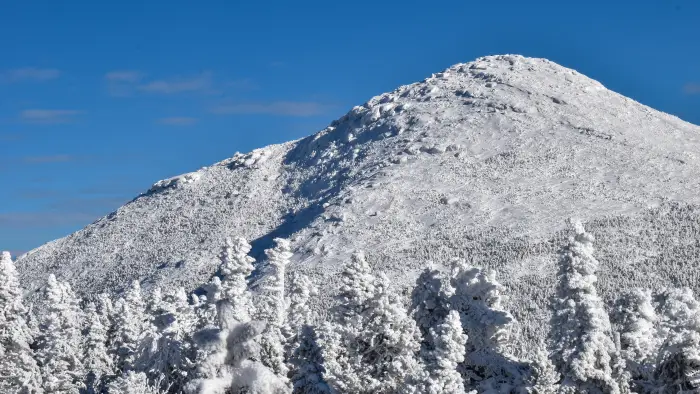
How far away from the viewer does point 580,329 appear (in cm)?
4075

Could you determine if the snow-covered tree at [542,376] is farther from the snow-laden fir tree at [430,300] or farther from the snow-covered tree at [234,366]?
the snow-covered tree at [234,366]

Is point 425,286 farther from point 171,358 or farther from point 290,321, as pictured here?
point 290,321

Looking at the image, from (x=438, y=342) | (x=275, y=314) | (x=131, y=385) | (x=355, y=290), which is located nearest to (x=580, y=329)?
(x=438, y=342)

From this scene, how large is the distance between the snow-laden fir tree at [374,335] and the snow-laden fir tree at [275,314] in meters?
7.88

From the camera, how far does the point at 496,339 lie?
46000 mm

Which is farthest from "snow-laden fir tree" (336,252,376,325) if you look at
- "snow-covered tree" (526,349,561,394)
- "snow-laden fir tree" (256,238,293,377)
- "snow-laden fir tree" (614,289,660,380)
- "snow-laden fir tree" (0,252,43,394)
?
"snow-laden fir tree" (0,252,43,394)

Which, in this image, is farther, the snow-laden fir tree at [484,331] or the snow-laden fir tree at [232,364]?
the snow-laden fir tree at [484,331]

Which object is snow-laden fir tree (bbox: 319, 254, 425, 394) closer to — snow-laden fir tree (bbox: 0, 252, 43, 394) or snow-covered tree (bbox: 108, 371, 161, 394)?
snow-covered tree (bbox: 108, 371, 161, 394)

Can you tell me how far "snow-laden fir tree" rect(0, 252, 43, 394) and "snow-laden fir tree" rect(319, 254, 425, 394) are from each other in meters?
20.8

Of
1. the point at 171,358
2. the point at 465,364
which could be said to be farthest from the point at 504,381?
the point at 171,358

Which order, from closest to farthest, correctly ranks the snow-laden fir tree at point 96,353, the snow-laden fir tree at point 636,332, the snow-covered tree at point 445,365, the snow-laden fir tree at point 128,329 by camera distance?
1. the snow-covered tree at point 445,365
2. the snow-laden fir tree at point 636,332
3. the snow-laden fir tree at point 128,329
4. the snow-laden fir tree at point 96,353

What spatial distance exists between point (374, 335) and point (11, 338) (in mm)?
23316

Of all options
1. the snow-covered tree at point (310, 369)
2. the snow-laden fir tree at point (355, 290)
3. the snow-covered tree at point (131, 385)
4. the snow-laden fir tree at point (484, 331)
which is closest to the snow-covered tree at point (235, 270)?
the snow-covered tree at point (310, 369)

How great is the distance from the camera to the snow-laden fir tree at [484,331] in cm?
4419
